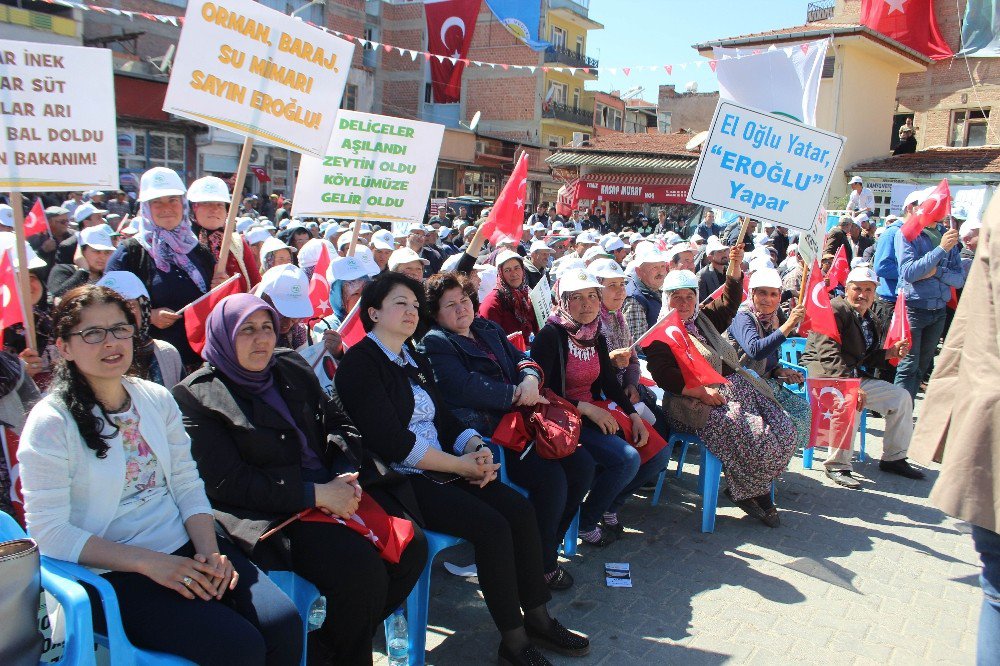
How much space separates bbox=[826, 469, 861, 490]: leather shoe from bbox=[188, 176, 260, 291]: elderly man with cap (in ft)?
14.7

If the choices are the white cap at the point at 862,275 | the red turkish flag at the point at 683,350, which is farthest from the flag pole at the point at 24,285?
the white cap at the point at 862,275

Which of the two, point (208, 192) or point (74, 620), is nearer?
point (74, 620)

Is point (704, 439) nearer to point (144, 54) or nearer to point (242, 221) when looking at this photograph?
point (242, 221)

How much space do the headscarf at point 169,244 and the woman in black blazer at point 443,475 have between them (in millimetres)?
1322

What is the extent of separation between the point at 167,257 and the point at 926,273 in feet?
21.1

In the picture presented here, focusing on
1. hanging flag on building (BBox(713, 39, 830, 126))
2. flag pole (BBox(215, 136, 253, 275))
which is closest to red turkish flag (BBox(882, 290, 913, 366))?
hanging flag on building (BBox(713, 39, 830, 126))

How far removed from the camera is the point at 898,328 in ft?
21.2

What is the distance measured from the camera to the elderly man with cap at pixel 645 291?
5746 mm

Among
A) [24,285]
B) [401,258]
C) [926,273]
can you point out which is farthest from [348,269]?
[926,273]

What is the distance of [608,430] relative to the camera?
4.51 m

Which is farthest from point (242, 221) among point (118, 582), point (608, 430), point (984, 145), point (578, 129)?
point (578, 129)

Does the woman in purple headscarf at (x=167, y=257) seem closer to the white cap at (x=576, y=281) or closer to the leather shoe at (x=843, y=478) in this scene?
the white cap at (x=576, y=281)

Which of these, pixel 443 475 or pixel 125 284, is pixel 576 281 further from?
pixel 125 284

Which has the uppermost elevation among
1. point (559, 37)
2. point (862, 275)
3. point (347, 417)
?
point (559, 37)
